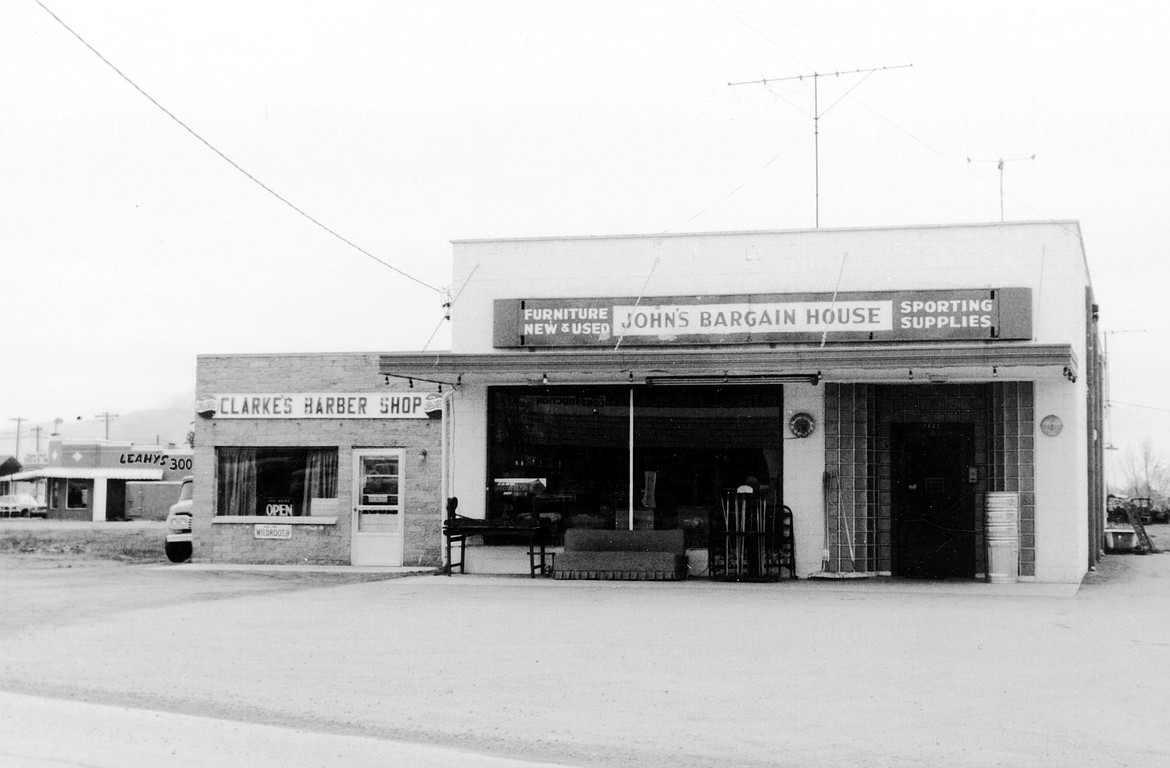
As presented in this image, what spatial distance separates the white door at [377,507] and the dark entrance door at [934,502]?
8.53 m

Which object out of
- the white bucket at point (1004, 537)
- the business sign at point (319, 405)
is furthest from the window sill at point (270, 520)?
the white bucket at point (1004, 537)

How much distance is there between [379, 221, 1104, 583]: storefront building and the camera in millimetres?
17031

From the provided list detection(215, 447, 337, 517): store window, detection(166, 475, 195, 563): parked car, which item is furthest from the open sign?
detection(166, 475, 195, 563): parked car

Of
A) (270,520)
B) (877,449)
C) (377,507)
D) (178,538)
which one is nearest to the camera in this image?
(877,449)

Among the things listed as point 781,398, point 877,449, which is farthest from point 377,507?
point 877,449

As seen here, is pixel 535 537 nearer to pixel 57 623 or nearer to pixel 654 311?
pixel 654 311

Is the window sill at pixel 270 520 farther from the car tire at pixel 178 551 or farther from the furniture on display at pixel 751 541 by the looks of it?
the furniture on display at pixel 751 541

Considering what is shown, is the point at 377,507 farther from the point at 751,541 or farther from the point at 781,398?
the point at 781,398

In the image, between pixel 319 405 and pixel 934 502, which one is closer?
pixel 934 502

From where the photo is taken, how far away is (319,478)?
2192 cm

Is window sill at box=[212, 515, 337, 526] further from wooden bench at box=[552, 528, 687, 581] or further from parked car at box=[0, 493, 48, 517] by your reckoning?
parked car at box=[0, 493, 48, 517]

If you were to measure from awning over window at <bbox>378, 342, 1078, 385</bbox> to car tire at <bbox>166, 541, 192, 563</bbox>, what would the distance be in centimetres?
760

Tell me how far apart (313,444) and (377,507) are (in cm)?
162

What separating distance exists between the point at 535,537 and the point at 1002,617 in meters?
7.48
